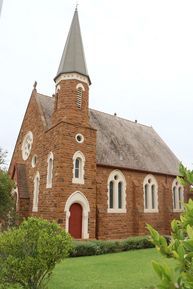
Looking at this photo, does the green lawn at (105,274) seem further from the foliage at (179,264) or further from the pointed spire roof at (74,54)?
the pointed spire roof at (74,54)

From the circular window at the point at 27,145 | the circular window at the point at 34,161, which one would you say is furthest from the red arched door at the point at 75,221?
the circular window at the point at 27,145

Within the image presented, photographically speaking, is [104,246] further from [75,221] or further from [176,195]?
[176,195]

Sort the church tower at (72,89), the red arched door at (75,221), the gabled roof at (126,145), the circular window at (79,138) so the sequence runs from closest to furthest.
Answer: the red arched door at (75,221)
the circular window at (79,138)
the church tower at (72,89)
the gabled roof at (126,145)

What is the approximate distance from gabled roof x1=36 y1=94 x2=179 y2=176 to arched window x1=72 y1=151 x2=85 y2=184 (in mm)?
2224

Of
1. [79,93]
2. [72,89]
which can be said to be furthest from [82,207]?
[72,89]

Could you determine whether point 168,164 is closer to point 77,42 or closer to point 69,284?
point 77,42

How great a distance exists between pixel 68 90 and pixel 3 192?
893 cm

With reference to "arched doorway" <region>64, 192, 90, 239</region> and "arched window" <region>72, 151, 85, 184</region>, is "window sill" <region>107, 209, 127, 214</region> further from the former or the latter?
"arched window" <region>72, 151, 85, 184</region>

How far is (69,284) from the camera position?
8.74 meters

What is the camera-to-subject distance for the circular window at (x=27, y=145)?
23.6 m

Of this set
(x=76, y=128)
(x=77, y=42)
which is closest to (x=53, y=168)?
(x=76, y=128)

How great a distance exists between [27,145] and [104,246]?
12.9 m

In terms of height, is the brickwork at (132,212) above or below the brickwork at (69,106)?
below

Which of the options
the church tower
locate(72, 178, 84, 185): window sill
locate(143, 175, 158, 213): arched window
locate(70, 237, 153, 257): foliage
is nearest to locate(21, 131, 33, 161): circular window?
the church tower
